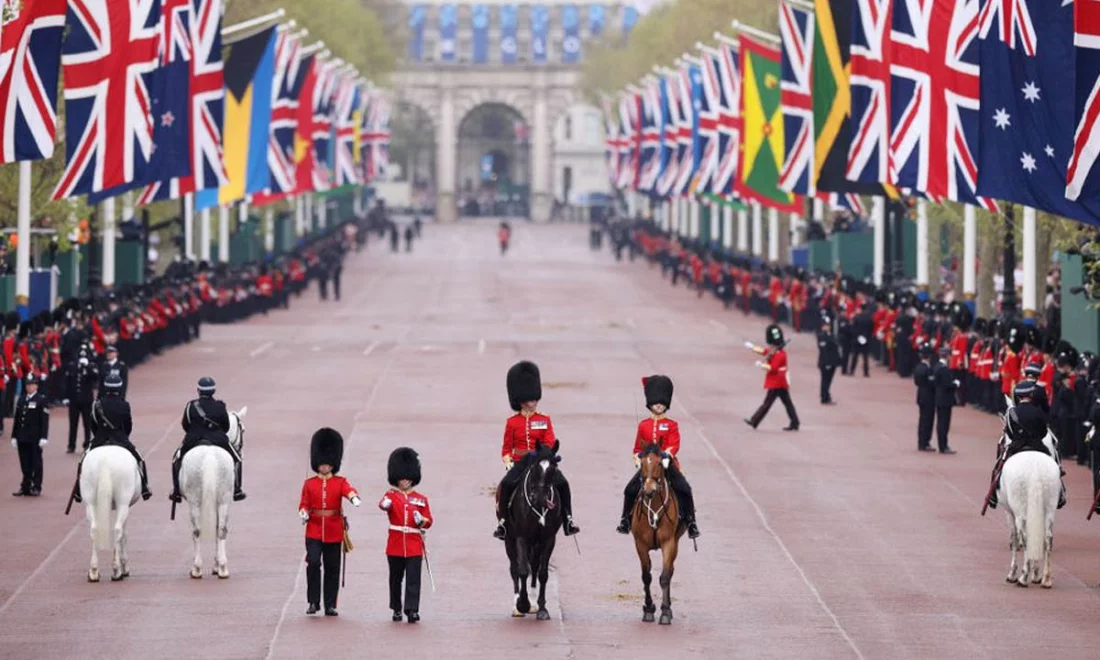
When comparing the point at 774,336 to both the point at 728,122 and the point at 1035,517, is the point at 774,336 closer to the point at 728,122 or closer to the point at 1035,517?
the point at 1035,517

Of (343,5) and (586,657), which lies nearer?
(586,657)

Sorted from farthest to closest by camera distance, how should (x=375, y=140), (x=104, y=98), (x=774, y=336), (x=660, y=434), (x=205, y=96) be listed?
(x=375, y=140), (x=205, y=96), (x=104, y=98), (x=774, y=336), (x=660, y=434)

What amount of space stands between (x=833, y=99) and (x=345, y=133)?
49041 millimetres

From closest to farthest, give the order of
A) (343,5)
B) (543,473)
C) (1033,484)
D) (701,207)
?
(543,473)
(1033,484)
(701,207)
(343,5)

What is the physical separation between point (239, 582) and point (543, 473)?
3479 millimetres

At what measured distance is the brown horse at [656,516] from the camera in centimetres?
1934

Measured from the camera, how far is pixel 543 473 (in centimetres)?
1950

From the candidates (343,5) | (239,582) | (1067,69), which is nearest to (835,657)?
(239,582)

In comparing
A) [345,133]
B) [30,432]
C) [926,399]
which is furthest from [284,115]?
[30,432]

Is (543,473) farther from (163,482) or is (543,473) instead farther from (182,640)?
(163,482)

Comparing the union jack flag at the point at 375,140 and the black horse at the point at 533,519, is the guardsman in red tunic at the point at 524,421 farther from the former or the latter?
the union jack flag at the point at 375,140

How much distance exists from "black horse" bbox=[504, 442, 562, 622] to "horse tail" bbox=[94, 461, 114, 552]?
364 cm

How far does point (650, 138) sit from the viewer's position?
10075 cm

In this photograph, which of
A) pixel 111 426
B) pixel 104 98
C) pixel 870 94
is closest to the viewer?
pixel 111 426
